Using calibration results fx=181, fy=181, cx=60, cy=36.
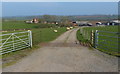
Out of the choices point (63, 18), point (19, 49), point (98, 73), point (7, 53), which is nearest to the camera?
point (98, 73)

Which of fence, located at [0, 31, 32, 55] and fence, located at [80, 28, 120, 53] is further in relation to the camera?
fence, located at [80, 28, 120, 53]

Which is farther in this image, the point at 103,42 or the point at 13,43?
the point at 103,42

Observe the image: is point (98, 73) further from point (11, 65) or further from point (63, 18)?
point (63, 18)

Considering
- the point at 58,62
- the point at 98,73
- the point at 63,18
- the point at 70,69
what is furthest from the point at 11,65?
the point at 63,18

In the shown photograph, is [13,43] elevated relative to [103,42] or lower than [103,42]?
elevated

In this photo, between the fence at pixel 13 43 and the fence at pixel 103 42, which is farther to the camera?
the fence at pixel 103 42

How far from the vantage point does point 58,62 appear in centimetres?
814

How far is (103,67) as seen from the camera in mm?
7391

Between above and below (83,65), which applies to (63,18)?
above

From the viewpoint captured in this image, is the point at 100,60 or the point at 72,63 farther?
the point at 100,60

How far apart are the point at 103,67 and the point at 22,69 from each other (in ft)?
10.7

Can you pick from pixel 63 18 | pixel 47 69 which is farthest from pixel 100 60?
pixel 63 18

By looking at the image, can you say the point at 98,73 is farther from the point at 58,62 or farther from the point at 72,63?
the point at 58,62

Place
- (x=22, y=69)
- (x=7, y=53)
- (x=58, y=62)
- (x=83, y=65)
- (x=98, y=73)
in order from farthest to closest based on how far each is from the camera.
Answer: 1. (x=7, y=53)
2. (x=58, y=62)
3. (x=83, y=65)
4. (x=22, y=69)
5. (x=98, y=73)
